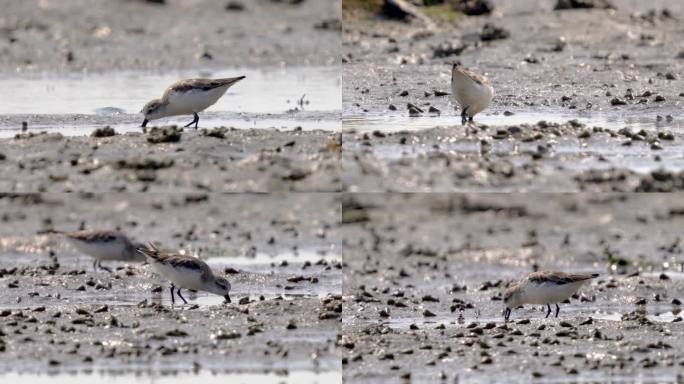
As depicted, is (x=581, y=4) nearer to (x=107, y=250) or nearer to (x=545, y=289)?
(x=545, y=289)

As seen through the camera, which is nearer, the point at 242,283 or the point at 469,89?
the point at 469,89

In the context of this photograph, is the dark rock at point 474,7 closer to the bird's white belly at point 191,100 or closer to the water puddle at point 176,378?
the bird's white belly at point 191,100

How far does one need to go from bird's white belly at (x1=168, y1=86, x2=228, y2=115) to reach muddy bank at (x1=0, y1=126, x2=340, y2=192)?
1.06m

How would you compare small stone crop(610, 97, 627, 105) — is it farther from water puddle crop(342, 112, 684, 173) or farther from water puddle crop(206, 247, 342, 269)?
water puddle crop(206, 247, 342, 269)

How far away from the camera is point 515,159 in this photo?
45.2 ft

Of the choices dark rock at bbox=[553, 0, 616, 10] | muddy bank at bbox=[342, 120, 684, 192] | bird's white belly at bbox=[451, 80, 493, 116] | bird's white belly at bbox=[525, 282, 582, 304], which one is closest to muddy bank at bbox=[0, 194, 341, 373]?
muddy bank at bbox=[342, 120, 684, 192]

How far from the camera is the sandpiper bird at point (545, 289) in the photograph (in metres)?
14.7

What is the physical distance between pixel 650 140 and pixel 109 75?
10572 millimetres

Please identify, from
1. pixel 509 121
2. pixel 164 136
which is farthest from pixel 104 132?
pixel 509 121

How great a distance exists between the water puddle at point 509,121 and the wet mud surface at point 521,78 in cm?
5

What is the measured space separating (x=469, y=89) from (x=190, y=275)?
3554 mm

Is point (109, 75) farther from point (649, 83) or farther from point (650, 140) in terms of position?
point (650, 140)

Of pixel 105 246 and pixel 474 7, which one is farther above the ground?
pixel 474 7

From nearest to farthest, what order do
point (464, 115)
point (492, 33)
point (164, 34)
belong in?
point (464, 115) < point (492, 33) < point (164, 34)
